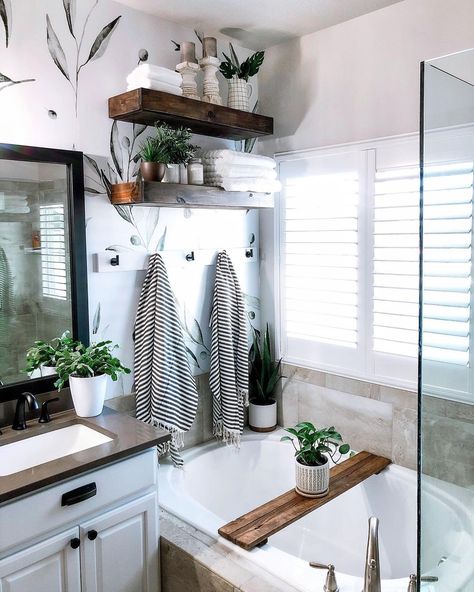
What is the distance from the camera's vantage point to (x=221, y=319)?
2.96 m

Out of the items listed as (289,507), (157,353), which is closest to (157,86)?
(157,353)

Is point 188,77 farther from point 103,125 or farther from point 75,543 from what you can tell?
point 75,543

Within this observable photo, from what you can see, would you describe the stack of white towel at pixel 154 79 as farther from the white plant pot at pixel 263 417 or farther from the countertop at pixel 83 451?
the white plant pot at pixel 263 417

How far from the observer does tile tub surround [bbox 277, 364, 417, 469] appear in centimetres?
268

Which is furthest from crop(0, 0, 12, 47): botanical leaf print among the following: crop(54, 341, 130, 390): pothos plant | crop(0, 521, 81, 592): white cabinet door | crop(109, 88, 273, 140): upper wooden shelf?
crop(0, 521, 81, 592): white cabinet door

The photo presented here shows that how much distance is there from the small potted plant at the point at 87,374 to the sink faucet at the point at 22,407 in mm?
109

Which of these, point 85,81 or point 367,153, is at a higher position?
point 85,81

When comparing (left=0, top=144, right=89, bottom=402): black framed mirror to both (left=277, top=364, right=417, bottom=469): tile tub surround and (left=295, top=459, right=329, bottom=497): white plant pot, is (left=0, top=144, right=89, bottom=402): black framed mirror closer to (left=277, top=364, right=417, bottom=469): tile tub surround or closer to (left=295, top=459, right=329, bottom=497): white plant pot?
(left=295, top=459, right=329, bottom=497): white plant pot

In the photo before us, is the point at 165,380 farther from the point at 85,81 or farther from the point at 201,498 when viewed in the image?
the point at 85,81

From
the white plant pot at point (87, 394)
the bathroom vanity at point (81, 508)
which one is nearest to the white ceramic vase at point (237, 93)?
the white plant pot at point (87, 394)

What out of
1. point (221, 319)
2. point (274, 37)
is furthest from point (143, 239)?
point (274, 37)

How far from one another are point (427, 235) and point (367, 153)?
1.49 meters

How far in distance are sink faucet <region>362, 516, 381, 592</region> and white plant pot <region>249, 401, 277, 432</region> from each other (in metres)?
1.53

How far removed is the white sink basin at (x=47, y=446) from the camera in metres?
1.99
